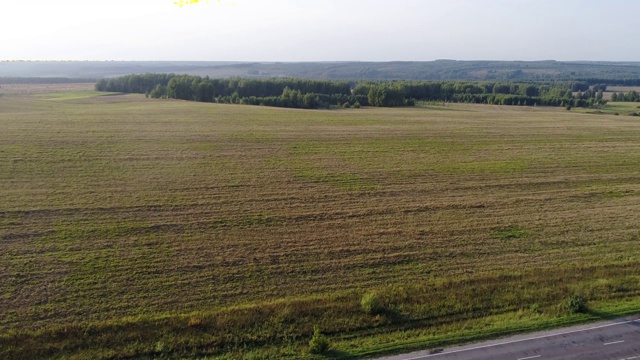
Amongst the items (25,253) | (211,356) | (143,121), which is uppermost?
(143,121)

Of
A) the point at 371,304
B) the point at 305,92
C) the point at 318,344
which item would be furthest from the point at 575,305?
the point at 305,92

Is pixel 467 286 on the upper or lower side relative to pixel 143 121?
lower


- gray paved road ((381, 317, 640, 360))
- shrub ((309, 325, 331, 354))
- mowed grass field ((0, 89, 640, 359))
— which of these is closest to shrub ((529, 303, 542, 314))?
mowed grass field ((0, 89, 640, 359))

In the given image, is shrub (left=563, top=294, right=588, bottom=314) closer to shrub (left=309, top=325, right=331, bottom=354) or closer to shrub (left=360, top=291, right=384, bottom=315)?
shrub (left=360, top=291, right=384, bottom=315)

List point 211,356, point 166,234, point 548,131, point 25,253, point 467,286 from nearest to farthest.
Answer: point 211,356 → point 467,286 → point 25,253 → point 166,234 → point 548,131

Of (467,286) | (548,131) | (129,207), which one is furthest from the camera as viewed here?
(548,131)

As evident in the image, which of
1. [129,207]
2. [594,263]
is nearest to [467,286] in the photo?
[594,263]

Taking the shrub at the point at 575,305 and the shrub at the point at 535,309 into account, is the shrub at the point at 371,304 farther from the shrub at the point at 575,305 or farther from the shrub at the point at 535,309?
the shrub at the point at 575,305

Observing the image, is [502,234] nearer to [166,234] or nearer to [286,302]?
[286,302]
